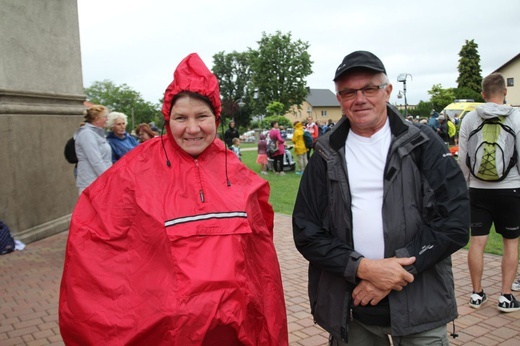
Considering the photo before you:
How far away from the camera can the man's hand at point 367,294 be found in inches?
83.4

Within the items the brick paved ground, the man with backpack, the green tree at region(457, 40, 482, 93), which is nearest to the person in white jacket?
the brick paved ground

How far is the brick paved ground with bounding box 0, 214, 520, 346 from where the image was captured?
4046 mm

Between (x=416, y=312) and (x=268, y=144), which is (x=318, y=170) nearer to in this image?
(x=416, y=312)

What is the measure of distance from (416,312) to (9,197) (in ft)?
21.9

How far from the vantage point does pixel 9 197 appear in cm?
712

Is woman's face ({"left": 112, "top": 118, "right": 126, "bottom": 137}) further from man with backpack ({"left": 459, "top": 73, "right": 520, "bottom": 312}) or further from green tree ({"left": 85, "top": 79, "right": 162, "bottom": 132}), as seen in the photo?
green tree ({"left": 85, "top": 79, "right": 162, "bottom": 132})

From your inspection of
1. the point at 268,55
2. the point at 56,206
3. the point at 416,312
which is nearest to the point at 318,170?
the point at 416,312

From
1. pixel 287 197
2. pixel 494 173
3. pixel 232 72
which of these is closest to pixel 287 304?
pixel 494 173

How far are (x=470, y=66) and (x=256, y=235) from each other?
72.3 meters

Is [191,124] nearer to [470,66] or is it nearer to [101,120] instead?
[101,120]

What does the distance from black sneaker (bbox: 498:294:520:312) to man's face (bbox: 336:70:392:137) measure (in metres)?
3.00

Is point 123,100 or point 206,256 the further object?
point 123,100

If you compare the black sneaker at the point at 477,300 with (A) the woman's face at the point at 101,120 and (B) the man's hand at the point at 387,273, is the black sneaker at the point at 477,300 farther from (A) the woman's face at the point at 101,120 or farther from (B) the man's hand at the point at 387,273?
(A) the woman's face at the point at 101,120

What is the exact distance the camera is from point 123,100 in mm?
54906
